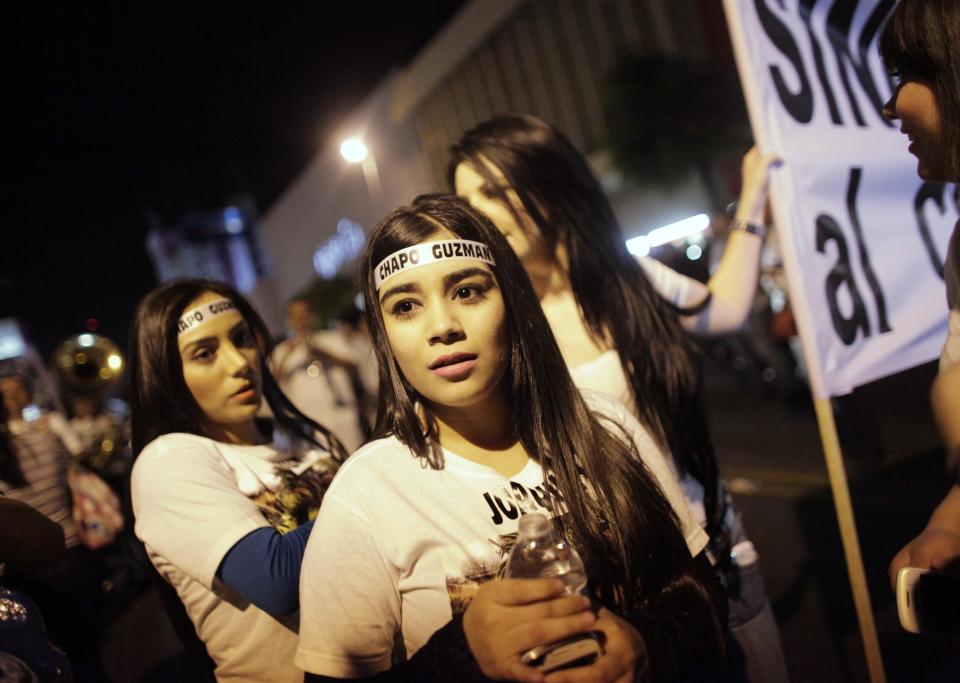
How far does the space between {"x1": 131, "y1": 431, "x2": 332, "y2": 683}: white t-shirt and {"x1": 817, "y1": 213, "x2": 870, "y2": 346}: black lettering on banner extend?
1.67 metres

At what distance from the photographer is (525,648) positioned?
1081 mm

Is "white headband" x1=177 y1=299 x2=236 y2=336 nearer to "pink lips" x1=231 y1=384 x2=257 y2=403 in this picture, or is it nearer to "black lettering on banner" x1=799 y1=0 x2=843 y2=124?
"pink lips" x1=231 y1=384 x2=257 y2=403

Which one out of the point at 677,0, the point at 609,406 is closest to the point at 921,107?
the point at 609,406

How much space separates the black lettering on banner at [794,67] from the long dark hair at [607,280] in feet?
2.06

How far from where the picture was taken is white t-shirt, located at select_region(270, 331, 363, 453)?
19.2ft

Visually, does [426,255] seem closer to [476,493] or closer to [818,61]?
[476,493]

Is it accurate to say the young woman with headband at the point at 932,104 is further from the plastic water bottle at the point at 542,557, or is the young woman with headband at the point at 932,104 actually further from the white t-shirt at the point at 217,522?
the white t-shirt at the point at 217,522

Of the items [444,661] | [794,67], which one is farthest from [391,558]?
[794,67]

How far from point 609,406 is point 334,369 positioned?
4.78 m

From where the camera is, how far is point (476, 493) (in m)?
1.40

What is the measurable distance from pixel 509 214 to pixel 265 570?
1260mm

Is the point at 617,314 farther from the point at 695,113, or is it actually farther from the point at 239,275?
the point at 239,275

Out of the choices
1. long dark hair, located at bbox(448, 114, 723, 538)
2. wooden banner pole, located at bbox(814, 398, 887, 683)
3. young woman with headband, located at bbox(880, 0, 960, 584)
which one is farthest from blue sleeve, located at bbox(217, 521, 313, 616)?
wooden banner pole, located at bbox(814, 398, 887, 683)

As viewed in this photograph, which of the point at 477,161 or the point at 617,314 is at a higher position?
the point at 477,161
